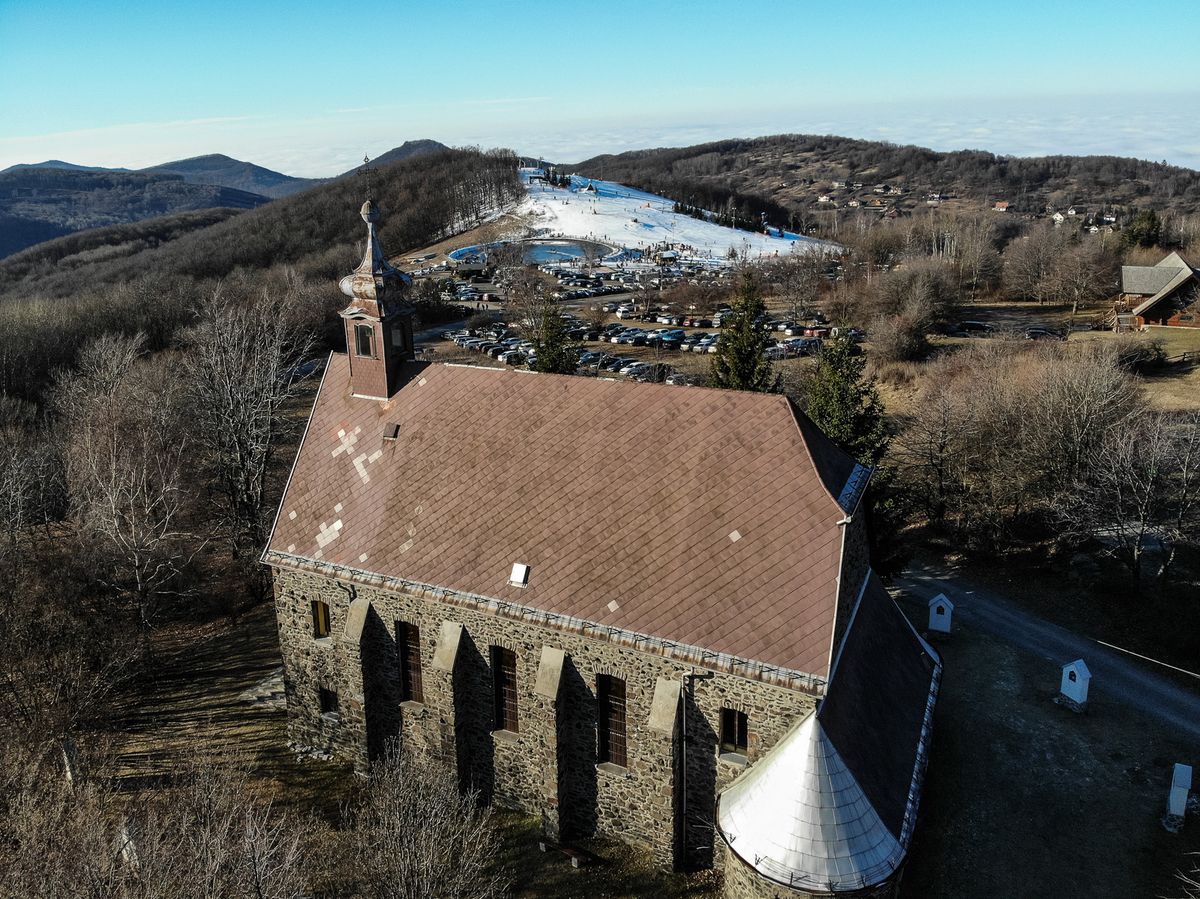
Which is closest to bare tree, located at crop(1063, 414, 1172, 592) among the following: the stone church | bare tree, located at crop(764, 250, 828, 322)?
the stone church

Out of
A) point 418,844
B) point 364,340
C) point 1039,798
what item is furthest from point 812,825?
point 364,340

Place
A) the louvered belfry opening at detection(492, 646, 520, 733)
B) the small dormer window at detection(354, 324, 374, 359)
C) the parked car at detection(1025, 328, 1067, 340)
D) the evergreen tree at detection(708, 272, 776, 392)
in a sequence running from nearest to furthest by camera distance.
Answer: the louvered belfry opening at detection(492, 646, 520, 733) → the small dormer window at detection(354, 324, 374, 359) → the evergreen tree at detection(708, 272, 776, 392) → the parked car at detection(1025, 328, 1067, 340)

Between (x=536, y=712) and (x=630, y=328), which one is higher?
(x=630, y=328)

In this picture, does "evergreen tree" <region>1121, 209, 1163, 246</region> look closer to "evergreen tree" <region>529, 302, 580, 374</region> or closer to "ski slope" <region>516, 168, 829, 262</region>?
"ski slope" <region>516, 168, 829, 262</region>

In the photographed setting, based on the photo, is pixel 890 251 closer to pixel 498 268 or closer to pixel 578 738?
pixel 498 268

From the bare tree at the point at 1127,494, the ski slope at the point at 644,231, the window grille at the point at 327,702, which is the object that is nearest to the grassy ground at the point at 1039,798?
the bare tree at the point at 1127,494

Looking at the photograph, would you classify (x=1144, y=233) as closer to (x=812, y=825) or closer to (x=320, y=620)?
(x=812, y=825)
